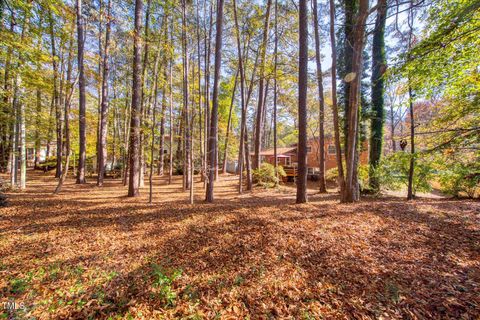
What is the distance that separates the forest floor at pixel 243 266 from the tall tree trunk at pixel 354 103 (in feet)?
5.98

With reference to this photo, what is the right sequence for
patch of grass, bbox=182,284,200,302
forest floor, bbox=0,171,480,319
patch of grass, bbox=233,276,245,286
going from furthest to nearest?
patch of grass, bbox=233,276,245,286 → patch of grass, bbox=182,284,200,302 → forest floor, bbox=0,171,480,319

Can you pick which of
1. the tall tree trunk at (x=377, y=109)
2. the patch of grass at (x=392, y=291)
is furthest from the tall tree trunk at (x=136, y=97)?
the tall tree trunk at (x=377, y=109)

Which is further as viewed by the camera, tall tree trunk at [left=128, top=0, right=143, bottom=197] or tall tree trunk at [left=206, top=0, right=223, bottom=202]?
tall tree trunk at [left=128, top=0, right=143, bottom=197]

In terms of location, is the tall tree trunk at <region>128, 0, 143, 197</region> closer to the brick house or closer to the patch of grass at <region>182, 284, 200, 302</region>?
the patch of grass at <region>182, 284, 200, 302</region>

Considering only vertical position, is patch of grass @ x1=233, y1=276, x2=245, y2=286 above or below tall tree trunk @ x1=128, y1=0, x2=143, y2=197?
below

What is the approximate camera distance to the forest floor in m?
2.17

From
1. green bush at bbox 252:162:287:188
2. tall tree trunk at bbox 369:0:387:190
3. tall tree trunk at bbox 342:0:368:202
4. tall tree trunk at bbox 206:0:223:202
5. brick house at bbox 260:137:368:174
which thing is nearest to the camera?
tall tree trunk at bbox 342:0:368:202

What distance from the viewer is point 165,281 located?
102 inches

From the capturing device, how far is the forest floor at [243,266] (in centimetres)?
217

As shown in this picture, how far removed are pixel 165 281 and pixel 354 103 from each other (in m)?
7.00

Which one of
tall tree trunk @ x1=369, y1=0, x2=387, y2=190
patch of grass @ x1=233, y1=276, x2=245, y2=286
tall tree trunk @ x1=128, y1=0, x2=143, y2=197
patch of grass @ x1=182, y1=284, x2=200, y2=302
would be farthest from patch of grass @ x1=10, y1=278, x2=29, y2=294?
tall tree trunk @ x1=369, y1=0, x2=387, y2=190

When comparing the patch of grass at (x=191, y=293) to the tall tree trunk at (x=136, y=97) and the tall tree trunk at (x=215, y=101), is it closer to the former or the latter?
the tall tree trunk at (x=215, y=101)

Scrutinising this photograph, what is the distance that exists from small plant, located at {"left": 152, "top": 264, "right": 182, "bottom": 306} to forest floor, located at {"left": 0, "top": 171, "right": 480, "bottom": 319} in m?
0.01

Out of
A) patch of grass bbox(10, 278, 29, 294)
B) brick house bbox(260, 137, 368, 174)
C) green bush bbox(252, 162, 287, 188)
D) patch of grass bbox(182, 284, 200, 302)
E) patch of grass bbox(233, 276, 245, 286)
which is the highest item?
brick house bbox(260, 137, 368, 174)
